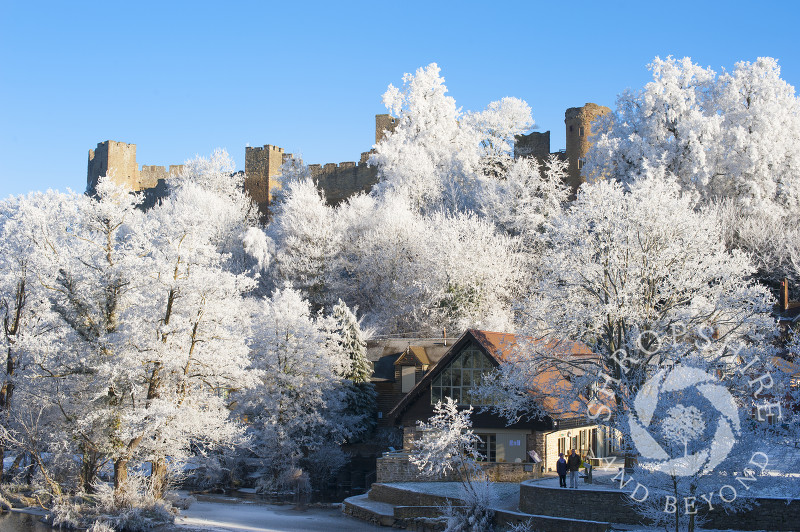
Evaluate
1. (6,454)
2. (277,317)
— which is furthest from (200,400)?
(6,454)

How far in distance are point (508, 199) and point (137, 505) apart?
28.5 meters

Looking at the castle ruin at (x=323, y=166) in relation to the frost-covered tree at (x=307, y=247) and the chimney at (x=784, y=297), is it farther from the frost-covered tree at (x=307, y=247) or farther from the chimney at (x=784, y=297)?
the chimney at (x=784, y=297)

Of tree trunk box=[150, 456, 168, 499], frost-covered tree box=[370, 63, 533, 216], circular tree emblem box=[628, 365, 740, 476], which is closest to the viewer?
circular tree emblem box=[628, 365, 740, 476]

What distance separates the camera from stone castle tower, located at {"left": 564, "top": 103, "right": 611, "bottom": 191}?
A: 174 ft

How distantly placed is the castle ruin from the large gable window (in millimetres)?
25045

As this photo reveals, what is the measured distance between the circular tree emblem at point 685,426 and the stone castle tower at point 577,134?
36.7m

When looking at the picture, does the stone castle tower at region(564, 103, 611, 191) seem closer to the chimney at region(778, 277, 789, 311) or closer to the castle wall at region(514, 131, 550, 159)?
the castle wall at region(514, 131, 550, 159)

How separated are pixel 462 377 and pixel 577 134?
1189 inches

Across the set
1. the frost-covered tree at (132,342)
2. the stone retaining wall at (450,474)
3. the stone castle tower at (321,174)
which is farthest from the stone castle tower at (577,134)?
the frost-covered tree at (132,342)

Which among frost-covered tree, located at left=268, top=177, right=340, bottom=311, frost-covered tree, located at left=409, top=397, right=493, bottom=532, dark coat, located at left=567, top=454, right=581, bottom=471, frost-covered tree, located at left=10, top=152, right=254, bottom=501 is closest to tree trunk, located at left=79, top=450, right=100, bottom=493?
frost-covered tree, located at left=10, top=152, right=254, bottom=501

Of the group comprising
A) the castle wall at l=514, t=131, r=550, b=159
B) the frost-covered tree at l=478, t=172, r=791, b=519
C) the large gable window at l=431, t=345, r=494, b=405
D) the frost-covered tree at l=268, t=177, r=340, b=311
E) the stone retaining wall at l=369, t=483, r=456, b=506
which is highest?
the castle wall at l=514, t=131, r=550, b=159

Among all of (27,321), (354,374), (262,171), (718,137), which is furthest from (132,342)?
(262,171)

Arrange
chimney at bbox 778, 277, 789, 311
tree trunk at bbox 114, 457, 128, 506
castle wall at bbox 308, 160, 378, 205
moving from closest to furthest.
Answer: tree trunk at bbox 114, 457, 128, 506
chimney at bbox 778, 277, 789, 311
castle wall at bbox 308, 160, 378, 205

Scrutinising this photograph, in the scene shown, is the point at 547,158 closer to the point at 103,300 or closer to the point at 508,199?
the point at 508,199
